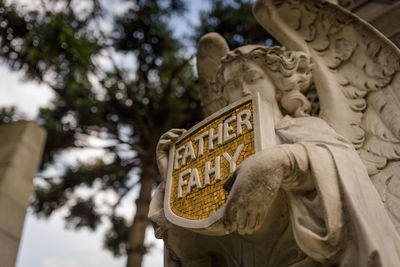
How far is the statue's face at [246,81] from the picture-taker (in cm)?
263

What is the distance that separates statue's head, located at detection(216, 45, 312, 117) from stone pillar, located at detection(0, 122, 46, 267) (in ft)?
9.99

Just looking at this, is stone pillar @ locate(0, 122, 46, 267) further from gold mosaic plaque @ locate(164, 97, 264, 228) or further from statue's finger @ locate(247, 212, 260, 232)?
statue's finger @ locate(247, 212, 260, 232)

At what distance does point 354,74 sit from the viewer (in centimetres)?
297

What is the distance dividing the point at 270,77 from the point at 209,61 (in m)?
1.07

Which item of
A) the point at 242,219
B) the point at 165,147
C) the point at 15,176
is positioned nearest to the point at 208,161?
the point at 165,147

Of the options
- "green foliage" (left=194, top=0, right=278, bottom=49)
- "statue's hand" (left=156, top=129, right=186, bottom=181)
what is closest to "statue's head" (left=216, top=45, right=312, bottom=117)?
"statue's hand" (left=156, top=129, right=186, bottom=181)

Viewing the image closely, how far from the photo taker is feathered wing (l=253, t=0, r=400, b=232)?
8.14 ft

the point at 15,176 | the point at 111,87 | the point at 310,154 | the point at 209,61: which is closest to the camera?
the point at 310,154

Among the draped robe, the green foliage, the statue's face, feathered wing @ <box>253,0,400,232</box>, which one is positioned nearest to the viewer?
the draped robe

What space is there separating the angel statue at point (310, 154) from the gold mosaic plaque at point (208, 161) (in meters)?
0.13

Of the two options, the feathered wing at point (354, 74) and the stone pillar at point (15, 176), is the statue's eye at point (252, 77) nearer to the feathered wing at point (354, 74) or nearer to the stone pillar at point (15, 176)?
the feathered wing at point (354, 74)

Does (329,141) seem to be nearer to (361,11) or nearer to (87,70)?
(361,11)

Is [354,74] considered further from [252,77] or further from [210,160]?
[210,160]

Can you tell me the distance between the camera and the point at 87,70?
25.5 feet
